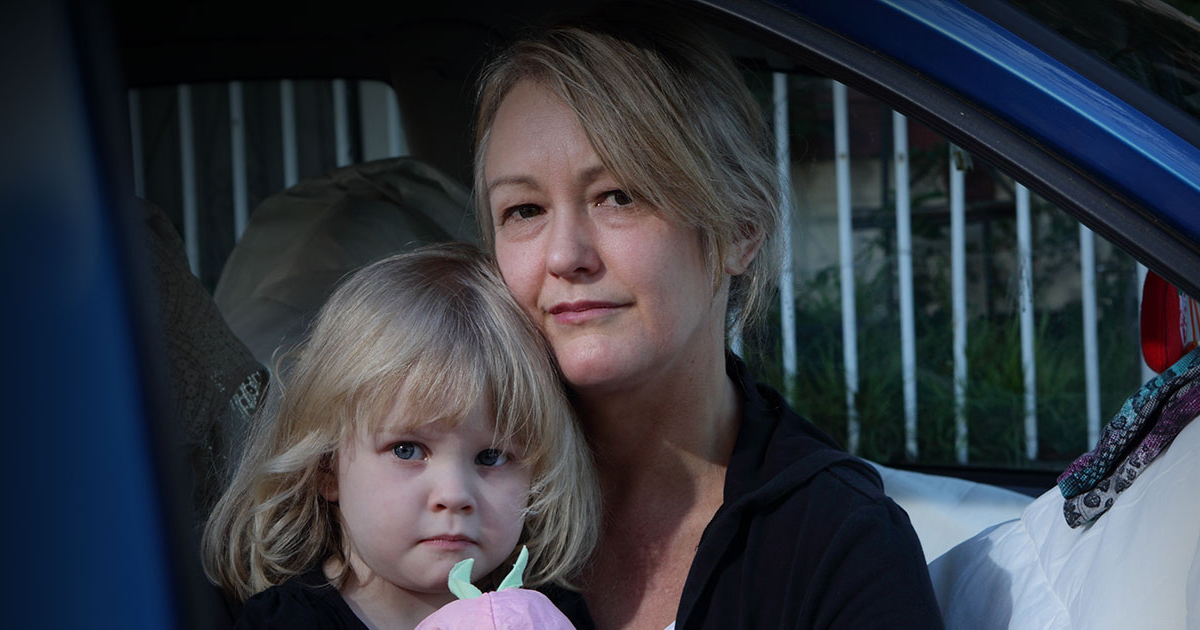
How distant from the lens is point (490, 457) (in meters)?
1.58

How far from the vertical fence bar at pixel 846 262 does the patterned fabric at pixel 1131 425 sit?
12.7ft

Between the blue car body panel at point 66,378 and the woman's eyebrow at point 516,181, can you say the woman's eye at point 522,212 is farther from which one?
the blue car body panel at point 66,378

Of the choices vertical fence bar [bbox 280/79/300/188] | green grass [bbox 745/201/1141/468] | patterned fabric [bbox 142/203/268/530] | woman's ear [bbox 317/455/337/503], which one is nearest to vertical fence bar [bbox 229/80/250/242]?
vertical fence bar [bbox 280/79/300/188]

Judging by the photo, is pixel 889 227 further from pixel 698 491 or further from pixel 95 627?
pixel 95 627

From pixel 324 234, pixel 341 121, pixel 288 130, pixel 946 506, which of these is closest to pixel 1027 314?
pixel 341 121

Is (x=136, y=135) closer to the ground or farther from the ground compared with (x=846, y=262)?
farther from the ground

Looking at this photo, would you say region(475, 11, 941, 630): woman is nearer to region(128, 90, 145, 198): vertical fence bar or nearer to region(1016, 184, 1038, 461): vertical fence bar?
region(128, 90, 145, 198): vertical fence bar

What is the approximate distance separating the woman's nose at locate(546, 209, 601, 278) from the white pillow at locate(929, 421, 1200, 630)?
0.68m

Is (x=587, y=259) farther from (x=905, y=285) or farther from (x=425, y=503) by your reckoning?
(x=905, y=285)

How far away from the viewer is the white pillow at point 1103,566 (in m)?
1.24

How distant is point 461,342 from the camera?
1575mm

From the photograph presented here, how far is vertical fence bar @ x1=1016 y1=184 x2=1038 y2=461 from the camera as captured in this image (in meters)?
5.04

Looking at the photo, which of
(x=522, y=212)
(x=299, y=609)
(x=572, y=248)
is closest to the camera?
(x=299, y=609)

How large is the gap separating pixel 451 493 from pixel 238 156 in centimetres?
463
